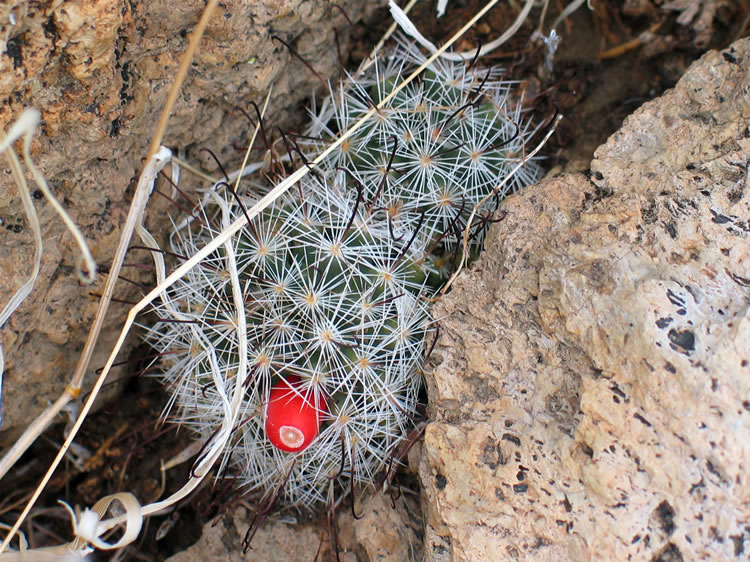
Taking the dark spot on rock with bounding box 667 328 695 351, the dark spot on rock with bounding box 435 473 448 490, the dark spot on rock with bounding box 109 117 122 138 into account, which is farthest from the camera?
the dark spot on rock with bounding box 109 117 122 138

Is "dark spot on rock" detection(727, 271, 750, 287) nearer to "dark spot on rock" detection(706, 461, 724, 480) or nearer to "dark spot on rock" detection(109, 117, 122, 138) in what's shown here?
"dark spot on rock" detection(706, 461, 724, 480)

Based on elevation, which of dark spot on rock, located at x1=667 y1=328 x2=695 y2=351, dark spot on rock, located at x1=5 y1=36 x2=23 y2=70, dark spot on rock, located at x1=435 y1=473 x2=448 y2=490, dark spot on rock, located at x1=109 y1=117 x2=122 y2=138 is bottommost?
dark spot on rock, located at x1=435 y1=473 x2=448 y2=490

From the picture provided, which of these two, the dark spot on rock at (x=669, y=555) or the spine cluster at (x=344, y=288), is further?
the spine cluster at (x=344, y=288)

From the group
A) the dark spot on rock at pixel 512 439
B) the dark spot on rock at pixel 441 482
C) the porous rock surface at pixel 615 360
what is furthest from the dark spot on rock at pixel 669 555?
the dark spot on rock at pixel 441 482

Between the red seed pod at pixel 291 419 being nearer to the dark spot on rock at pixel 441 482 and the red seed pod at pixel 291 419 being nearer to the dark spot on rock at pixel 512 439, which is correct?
the dark spot on rock at pixel 441 482

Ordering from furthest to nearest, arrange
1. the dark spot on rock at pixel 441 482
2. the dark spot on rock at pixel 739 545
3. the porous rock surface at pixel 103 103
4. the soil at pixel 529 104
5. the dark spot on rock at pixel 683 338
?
the soil at pixel 529 104 < the dark spot on rock at pixel 441 482 < the porous rock surface at pixel 103 103 < the dark spot on rock at pixel 683 338 < the dark spot on rock at pixel 739 545

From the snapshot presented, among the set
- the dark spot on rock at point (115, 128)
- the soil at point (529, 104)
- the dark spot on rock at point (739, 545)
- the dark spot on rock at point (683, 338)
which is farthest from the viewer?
the soil at point (529, 104)

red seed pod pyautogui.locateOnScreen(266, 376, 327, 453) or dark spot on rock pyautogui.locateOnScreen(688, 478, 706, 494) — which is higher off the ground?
dark spot on rock pyautogui.locateOnScreen(688, 478, 706, 494)

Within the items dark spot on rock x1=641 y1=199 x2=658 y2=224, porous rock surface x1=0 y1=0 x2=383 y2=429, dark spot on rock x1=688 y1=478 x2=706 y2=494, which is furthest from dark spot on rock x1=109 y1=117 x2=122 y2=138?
dark spot on rock x1=688 y1=478 x2=706 y2=494

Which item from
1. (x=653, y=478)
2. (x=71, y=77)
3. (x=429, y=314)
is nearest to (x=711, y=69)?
(x=429, y=314)
